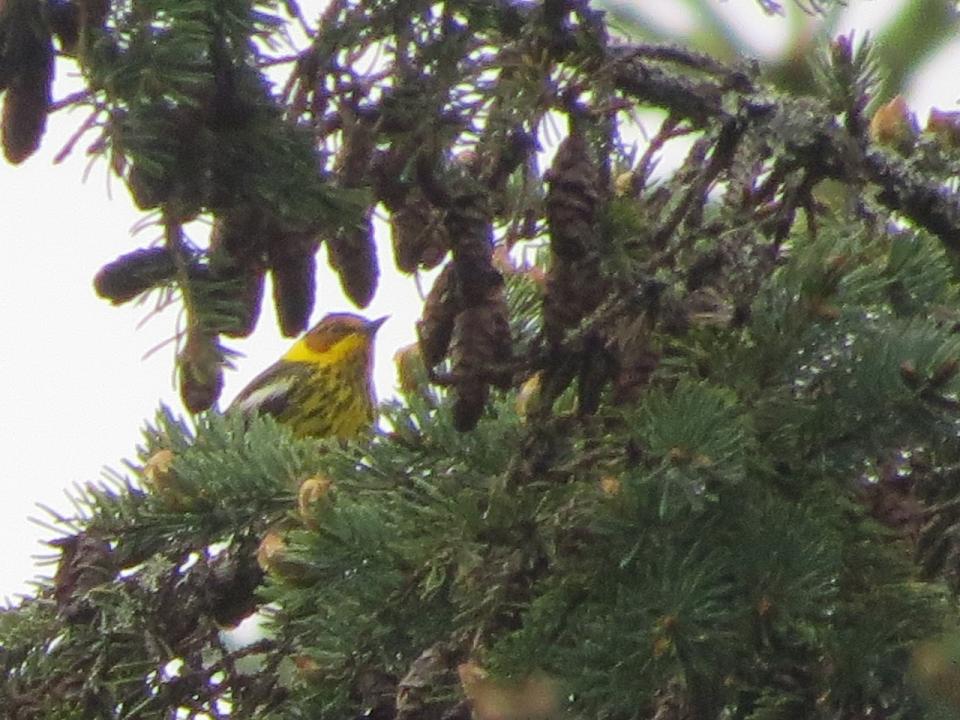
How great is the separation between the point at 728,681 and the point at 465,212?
22.5 inches

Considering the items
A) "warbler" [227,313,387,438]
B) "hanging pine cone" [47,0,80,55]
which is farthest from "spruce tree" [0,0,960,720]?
"warbler" [227,313,387,438]

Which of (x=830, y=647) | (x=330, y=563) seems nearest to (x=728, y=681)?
(x=830, y=647)

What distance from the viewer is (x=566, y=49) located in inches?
64.9

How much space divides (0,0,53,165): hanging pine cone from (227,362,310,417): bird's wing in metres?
2.89

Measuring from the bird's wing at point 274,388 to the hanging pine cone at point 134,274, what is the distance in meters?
2.92

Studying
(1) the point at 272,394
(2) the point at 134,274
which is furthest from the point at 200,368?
(1) the point at 272,394

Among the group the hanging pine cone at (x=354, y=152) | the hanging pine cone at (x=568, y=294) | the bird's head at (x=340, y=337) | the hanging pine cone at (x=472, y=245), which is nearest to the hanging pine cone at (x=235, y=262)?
the hanging pine cone at (x=354, y=152)

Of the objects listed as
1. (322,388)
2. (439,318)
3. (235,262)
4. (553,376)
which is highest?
(322,388)

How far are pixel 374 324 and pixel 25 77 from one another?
3.60m

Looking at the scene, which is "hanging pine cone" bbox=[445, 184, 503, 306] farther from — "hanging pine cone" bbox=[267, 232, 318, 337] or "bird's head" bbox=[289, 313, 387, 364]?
"bird's head" bbox=[289, 313, 387, 364]

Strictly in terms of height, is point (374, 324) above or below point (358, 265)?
above

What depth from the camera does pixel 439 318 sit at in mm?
1613

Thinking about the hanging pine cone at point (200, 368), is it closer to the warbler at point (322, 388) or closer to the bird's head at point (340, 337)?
the warbler at point (322, 388)

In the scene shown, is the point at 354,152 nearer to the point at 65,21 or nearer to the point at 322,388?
the point at 65,21
